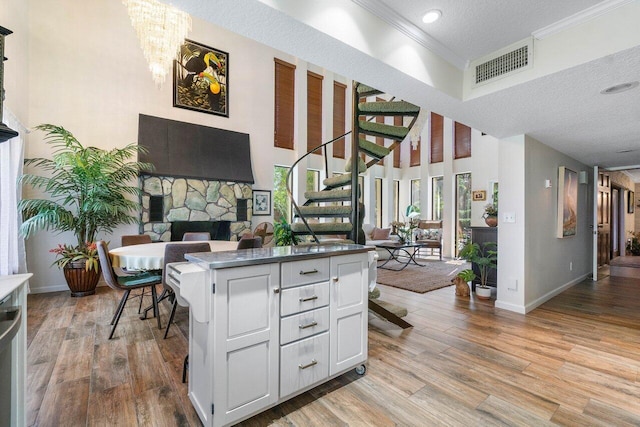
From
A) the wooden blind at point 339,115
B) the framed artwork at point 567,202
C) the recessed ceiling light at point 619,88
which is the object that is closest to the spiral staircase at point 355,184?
the recessed ceiling light at point 619,88

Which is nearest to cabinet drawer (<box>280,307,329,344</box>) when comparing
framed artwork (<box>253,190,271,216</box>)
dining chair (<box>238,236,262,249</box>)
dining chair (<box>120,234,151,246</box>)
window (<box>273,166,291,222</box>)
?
dining chair (<box>238,236,262,249</box>)

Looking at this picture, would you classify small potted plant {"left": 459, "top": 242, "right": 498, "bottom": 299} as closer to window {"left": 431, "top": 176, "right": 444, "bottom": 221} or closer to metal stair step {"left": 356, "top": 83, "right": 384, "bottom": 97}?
metal stair step {"left": 356, "top": 83, "right": 384, "bottom": 97}

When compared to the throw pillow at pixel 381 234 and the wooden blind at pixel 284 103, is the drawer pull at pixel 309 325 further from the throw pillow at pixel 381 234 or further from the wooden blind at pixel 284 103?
the throw pillow at pixel 381 234

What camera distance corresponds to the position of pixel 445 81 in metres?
2.27

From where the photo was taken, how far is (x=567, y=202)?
4.19 meters

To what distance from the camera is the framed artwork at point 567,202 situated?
400 centimetres

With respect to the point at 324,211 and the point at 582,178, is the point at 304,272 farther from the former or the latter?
the point at 582,178

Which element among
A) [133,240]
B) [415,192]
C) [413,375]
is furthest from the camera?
[415,192]

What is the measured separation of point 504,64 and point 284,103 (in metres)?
5.27

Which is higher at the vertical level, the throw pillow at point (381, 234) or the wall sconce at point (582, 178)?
the wall sconce at point (582, 178)

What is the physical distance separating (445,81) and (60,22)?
18.3 feet

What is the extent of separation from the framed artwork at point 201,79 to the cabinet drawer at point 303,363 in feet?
17.0

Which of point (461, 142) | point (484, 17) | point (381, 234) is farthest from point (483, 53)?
point (461, 142)

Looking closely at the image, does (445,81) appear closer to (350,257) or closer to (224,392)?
(350,257)
